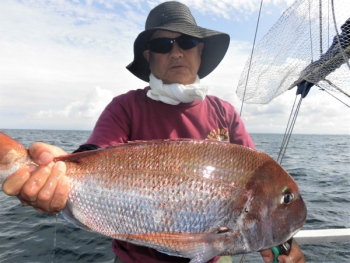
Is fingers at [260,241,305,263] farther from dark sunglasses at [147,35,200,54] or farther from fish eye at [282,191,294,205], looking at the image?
dark sunglasses at [147,35,200,54]

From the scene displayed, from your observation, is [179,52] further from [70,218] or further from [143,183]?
[70,218]

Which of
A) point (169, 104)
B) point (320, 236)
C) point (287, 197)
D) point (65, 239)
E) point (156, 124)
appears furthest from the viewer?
point (65, 239)

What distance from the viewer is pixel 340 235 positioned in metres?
4.17

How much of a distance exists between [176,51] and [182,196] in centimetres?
160

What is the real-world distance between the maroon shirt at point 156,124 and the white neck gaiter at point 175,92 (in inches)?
2.6

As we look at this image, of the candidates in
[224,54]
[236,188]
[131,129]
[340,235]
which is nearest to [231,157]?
[236,188]

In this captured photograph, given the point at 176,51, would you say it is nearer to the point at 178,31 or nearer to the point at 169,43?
the point at 169,43

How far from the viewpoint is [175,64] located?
9.62 feet

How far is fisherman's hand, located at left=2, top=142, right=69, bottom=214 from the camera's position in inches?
74.7

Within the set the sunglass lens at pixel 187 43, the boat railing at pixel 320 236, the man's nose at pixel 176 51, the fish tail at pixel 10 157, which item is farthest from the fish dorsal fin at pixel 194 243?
the boat railing at pixel 320 236

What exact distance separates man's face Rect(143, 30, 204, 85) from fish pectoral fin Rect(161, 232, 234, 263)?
63.4 inches

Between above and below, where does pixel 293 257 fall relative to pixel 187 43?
below

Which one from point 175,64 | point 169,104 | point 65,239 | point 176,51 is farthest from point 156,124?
point 65,239

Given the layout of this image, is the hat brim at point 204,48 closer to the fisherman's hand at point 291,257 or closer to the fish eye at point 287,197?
the fish eye at point 287,197
